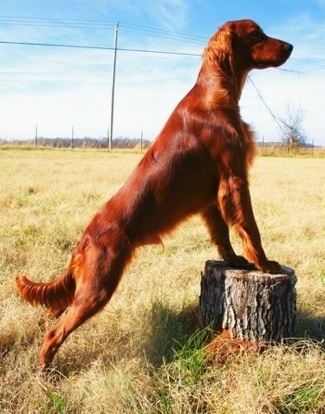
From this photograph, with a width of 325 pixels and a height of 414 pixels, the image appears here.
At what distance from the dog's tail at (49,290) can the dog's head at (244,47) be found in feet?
5.57

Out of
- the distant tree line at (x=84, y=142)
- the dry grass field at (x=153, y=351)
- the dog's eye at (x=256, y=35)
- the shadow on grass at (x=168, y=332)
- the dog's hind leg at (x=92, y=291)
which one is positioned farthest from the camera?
the distant tree line at (x=84, y=142)

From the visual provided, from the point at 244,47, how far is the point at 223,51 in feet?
0.49

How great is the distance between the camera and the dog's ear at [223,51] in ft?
10.1

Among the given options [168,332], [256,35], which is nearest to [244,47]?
[256,35]

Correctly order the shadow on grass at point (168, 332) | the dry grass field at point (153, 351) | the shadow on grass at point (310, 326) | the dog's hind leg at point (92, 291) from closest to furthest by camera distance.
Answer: the dry grass field at point (153, 351), the dog's hind leg at point (92, 291), the shadow on grass at point (168, 332), the shadow on grass at point (310, 326)

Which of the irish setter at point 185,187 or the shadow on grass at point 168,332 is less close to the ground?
the irish setter at point 185,187

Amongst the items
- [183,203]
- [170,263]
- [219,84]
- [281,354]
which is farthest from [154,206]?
[170,263]

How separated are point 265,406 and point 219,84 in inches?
74.3

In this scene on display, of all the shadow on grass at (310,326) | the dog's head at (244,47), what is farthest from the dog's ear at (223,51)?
the shadow on grass at (310,326)

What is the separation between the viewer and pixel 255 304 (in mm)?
2947

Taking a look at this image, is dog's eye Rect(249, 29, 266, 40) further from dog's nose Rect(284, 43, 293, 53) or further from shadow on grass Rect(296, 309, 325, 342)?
shadow on grass Rect(296, 309, 325, 342)

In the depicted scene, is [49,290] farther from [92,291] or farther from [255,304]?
[255,304]

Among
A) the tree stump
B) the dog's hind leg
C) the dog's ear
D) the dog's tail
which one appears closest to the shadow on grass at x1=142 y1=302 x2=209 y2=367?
the tree stump

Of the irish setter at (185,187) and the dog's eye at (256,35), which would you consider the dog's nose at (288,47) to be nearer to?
the irish setter at (185,187)
